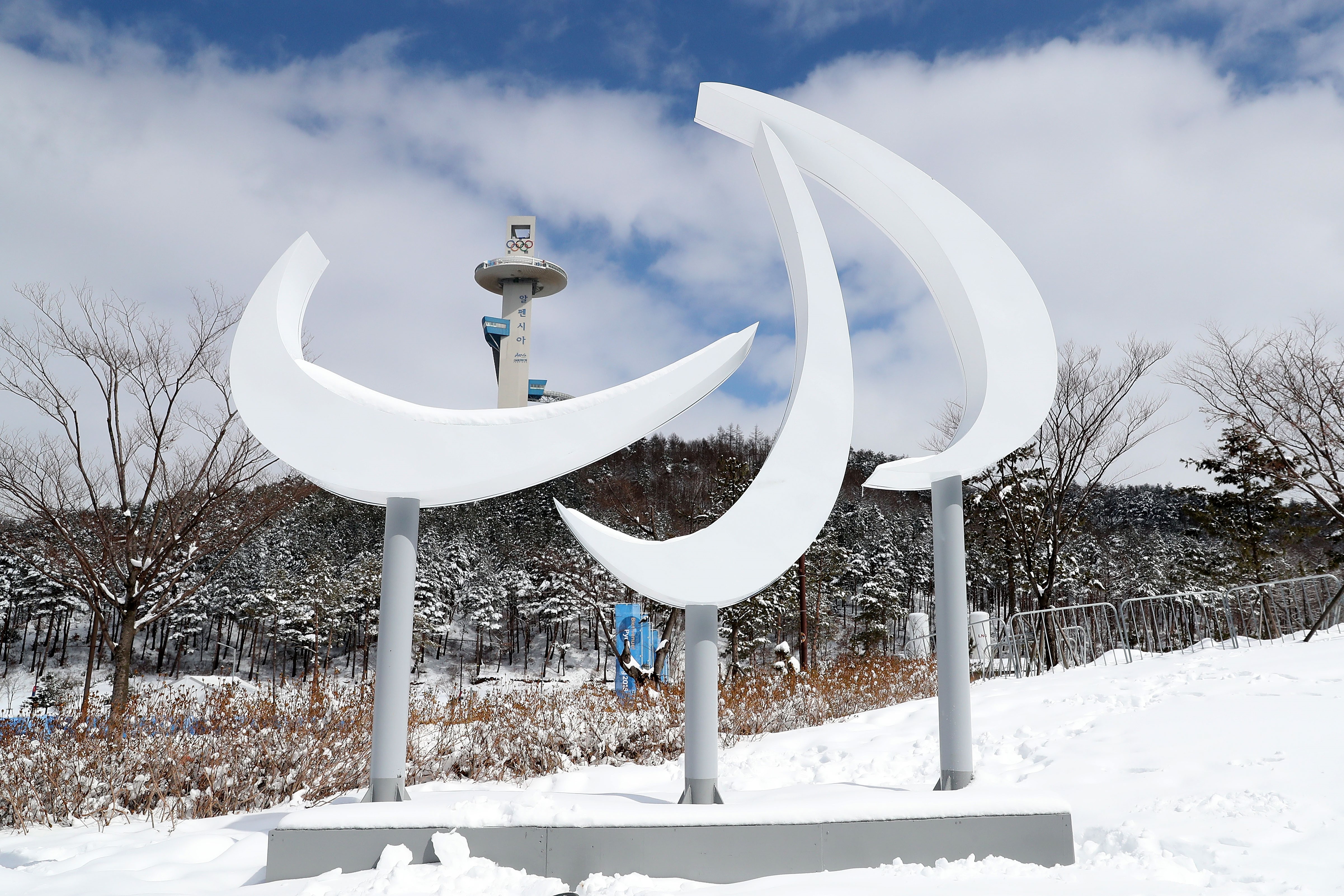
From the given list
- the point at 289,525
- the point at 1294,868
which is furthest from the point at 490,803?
the point at 289,525

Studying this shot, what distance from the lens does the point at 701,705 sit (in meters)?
4.74

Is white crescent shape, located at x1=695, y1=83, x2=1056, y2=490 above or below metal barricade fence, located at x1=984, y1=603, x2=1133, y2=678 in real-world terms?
above

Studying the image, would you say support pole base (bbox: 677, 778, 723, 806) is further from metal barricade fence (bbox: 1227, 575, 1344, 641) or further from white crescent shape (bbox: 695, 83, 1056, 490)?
metal barricade fence (bbox: 1227, 575, 1344, 641)

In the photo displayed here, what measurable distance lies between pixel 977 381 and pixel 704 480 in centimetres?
2382

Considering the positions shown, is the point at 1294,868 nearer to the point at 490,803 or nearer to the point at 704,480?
the point at 490,803

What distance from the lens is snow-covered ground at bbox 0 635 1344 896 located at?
3766 millimetres

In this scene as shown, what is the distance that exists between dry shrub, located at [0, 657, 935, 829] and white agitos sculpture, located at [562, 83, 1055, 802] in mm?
3274

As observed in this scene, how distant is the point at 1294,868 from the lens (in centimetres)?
378

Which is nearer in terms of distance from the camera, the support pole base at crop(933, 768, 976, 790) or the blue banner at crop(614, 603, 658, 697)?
the support pole base at crop(933, 768, 976, 790)

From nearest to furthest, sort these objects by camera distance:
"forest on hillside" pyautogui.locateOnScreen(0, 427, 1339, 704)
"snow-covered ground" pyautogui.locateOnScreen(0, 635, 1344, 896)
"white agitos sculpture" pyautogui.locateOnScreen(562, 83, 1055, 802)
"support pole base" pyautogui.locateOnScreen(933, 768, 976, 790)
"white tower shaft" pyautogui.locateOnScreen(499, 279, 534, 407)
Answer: "snow-covered ground" pyautogui.locateOnScreen(0, 635, 1344, 896)
"white agitos sculpture" pyautogui.locateOnScreen(562, 83, 1055, 802)
"support pole base" pyautogui.locateOnScreen(933, 768, 976, 790)
"white tower shaft" pyautogui.locateOnScreen(499, 279, 534, 407)
"forest on hillside" pyautogui.locateOnScreen(0, 427, 1339, 704)

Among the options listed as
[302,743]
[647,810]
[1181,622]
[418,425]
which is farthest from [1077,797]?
[1181,622]

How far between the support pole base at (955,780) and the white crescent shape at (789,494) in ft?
5.59

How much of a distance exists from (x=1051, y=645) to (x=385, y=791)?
13486 mm

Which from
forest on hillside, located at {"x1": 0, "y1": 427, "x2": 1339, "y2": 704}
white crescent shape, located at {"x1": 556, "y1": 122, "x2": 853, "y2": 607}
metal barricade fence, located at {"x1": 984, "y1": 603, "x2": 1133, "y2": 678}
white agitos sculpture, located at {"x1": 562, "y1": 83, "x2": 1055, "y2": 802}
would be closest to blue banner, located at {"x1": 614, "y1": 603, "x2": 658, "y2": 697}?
forest on hillside, located at {"x1": 0, "y1": 427, "x2": 1339, "y2": 704}
